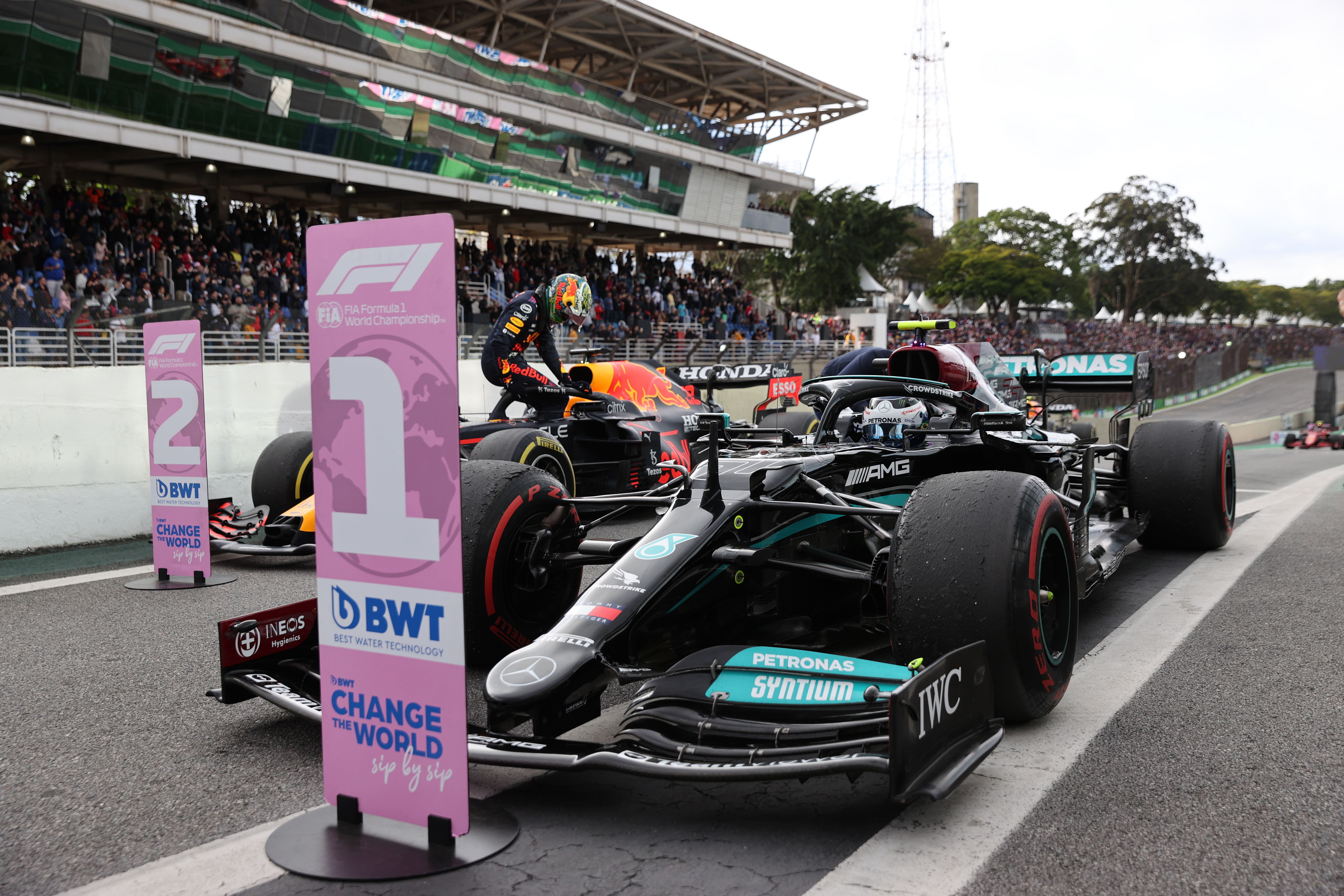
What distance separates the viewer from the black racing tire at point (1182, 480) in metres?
6.71

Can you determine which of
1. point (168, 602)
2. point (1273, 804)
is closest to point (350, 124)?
point (168, 602)

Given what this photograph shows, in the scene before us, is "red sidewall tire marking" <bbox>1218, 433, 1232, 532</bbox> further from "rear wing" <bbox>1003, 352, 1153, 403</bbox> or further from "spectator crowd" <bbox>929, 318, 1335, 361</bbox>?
"spectator crowd" <bbox>929, 318, 1335, 361</bbox>

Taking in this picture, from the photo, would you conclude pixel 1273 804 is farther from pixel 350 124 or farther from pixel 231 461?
pixel 350 124

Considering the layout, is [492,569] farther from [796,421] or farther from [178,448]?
[796,421]

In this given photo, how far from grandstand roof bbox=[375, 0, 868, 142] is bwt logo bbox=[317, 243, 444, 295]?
26.5m

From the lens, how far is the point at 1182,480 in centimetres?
678

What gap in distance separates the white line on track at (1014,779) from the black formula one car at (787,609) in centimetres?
16

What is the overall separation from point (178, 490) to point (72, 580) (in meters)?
0.92

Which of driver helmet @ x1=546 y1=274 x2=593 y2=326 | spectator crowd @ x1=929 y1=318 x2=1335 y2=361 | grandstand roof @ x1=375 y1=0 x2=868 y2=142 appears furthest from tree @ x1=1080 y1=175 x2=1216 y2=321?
driver helmet @ x1=546 y1=274 x2=593 y2=326

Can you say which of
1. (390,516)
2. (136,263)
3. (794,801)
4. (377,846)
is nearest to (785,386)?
(794,801)

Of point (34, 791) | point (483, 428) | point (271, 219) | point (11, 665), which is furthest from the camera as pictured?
point (271, 219)

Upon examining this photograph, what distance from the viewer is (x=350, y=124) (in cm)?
2222

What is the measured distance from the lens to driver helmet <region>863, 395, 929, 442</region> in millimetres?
5316

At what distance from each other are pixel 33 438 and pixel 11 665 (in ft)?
14.4
